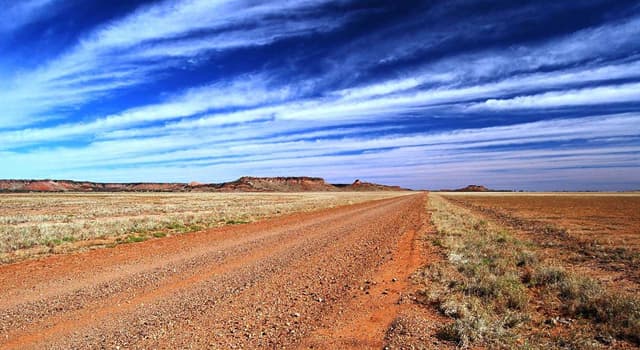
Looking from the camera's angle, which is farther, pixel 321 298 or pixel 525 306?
pixel 321 298

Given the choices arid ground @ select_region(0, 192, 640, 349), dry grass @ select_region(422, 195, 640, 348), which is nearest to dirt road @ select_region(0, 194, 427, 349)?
arid ground @ select_region(0, 192, 640, 349)

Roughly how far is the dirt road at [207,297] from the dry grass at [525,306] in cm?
104

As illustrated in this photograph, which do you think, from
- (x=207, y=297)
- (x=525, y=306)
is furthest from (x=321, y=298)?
(x=525, y=306)

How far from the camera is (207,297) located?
691cm

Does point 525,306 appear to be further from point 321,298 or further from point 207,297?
point 207,297

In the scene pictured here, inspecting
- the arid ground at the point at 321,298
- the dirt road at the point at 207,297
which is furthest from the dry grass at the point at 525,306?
the dirt road at the point at 207,297

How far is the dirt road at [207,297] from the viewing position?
512 cm

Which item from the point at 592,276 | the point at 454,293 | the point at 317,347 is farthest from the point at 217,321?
the point at 592,276

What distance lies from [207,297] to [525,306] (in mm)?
5919

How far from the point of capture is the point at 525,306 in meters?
6.37

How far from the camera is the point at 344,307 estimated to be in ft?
21.3

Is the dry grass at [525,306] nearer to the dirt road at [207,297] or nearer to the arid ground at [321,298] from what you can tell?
the arid ground at [321,298]

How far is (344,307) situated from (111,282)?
5497 mm

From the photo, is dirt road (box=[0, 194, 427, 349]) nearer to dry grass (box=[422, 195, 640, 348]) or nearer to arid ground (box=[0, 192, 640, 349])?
arid ground (box=[0, 192, 640, 349])
